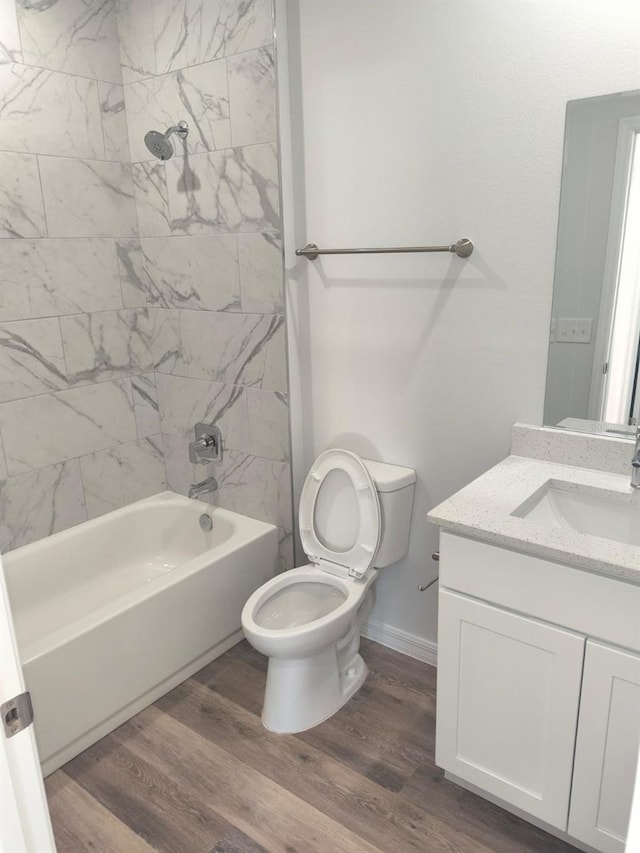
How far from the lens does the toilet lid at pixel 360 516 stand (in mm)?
2182

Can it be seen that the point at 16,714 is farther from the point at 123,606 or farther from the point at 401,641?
the point at 401,641

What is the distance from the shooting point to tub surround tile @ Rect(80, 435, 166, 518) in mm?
2729

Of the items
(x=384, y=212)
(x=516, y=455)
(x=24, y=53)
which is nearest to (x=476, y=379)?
(x=516, y=455)

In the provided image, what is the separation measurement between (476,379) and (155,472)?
166 centimetres

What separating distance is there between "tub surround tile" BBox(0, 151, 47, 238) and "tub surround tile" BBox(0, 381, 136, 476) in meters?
0.64

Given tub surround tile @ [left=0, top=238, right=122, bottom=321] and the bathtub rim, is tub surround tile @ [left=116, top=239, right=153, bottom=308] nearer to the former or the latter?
tub surround tile @ [left=0, top=238, right=122, bottom=321]

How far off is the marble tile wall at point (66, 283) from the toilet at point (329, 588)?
1.00 m

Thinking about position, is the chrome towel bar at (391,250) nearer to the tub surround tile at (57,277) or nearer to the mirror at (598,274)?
the mirror at (598,274)

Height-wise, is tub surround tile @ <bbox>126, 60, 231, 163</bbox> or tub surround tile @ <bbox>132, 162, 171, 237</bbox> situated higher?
tub surround tile @ <bbox>126, 60, 231, 163</bbox>

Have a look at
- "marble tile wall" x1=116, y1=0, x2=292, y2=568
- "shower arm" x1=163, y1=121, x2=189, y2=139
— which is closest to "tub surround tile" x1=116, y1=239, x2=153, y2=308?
"marble tile wall" x1=116, y1=0, x2=292, y2=568

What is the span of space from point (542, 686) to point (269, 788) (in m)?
0.90

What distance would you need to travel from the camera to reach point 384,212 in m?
2.12

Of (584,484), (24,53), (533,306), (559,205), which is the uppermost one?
(24,53)

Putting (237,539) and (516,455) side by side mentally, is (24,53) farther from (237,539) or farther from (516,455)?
(516,455)
